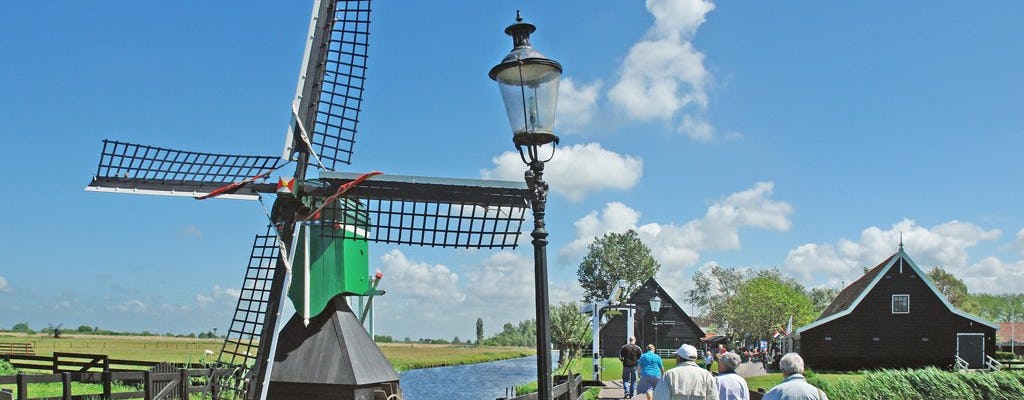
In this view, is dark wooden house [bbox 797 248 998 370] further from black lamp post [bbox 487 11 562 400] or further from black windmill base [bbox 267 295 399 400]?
black lamp post [bbox 487 11 562 400]

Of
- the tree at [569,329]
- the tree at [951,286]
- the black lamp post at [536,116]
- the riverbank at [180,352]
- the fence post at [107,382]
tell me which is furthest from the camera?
the tree at [951,286]

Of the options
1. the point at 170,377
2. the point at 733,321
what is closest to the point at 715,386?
the point at 170,377

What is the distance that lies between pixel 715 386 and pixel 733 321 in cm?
5412

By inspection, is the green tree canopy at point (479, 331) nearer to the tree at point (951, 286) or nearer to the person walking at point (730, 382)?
the tree at point (951, 286)

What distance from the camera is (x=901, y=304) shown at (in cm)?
3141

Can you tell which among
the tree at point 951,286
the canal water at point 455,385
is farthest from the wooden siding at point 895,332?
the tree at point 951,286

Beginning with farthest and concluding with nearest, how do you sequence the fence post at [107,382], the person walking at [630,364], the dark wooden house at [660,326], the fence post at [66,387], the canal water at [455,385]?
the dark wooden house at [660,326] < the canal water at [455,385] < the person walking at [630,364] < the fence post at [107,382] < the fence post at [66,387]

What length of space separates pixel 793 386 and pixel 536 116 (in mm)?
2548

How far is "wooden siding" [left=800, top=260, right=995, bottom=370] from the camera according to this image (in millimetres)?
31172

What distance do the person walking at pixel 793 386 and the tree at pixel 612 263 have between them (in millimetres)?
56407

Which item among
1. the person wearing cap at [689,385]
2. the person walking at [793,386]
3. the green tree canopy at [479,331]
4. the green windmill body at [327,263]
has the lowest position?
the green tree canopy at [479,331]

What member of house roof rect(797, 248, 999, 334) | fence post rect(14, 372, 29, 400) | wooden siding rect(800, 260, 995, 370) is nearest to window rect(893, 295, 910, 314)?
wooden siding rect(800, 260, 995, 370)

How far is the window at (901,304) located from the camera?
31328 millimetres

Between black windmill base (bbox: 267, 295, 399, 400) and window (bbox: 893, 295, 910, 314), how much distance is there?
80.6 feet
